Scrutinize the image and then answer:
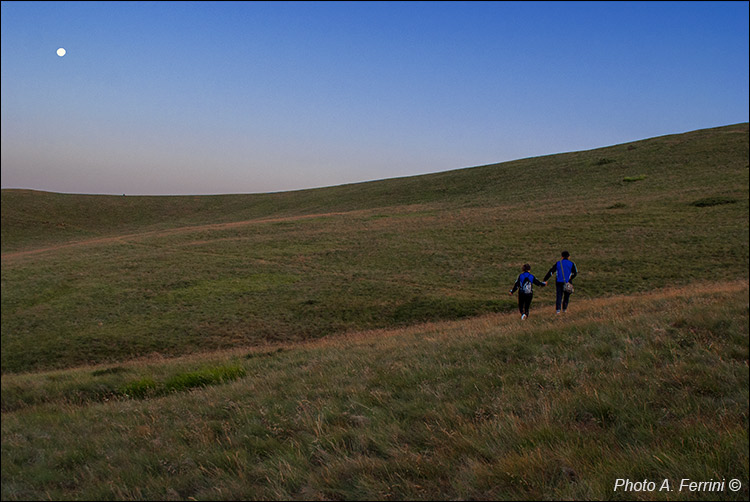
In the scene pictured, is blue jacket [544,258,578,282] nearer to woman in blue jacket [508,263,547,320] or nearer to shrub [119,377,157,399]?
woman in blue jacket [508,263,547,320]

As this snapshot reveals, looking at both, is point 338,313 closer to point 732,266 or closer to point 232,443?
point 232,443

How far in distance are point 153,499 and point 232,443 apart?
1.18m

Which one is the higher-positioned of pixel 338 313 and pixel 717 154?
pixel 717 154

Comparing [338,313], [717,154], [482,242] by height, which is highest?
[717,154]

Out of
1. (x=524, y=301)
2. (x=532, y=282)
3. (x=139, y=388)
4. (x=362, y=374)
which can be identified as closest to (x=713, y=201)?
(x=532, y=282)

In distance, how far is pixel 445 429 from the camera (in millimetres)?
4715

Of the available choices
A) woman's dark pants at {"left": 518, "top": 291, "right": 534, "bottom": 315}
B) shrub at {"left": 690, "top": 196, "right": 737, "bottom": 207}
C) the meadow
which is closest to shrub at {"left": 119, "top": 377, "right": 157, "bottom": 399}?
the meadow

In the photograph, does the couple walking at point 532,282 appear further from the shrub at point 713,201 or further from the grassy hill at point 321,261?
the shrub at point 713,201

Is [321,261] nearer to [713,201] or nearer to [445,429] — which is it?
[445,429]

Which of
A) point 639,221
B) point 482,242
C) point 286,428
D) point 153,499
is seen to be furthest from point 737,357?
point 639,221

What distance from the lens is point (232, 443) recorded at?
5.23 m

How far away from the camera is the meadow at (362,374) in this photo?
154 inches

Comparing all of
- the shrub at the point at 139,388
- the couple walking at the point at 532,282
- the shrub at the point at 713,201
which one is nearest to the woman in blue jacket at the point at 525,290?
the couple walking at the point at 532,282

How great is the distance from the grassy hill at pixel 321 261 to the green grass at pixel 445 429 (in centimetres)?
677
